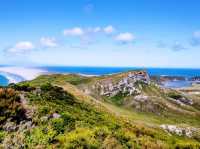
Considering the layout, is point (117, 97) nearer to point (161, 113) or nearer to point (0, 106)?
point (161, 113)

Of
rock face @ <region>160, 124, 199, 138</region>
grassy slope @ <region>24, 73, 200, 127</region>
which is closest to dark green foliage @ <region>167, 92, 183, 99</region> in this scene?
grassy slope @ <region>24, 73, 200, 127</region>

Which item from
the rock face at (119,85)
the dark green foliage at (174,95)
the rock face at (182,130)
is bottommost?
the rock face at (182,130)

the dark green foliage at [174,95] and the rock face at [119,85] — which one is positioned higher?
the rock face at [119,85]

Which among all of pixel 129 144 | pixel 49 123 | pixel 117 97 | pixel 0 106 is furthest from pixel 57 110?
pixel 117 97

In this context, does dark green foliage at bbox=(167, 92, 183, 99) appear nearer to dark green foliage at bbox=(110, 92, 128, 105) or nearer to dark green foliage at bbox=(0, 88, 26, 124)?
dark green foliage at bbox=(110, 92, 128, 105)

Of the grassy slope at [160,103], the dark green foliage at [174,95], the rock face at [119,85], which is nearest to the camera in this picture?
the grassy slope at [160,103]

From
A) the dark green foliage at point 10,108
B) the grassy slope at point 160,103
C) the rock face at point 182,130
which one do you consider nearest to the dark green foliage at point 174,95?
the grassy slope at point 160,103

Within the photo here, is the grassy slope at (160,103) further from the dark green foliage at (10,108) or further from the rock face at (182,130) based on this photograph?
the dark green foliage at (10,108)

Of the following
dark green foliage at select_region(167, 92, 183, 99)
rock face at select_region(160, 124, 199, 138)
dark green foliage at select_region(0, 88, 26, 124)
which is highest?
dark green foliage at select_region(0, 88, 26, 124)

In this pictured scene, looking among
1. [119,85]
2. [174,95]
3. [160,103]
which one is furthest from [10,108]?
[174,95]

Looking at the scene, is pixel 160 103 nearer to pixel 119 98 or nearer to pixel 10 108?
pixel 119 98
